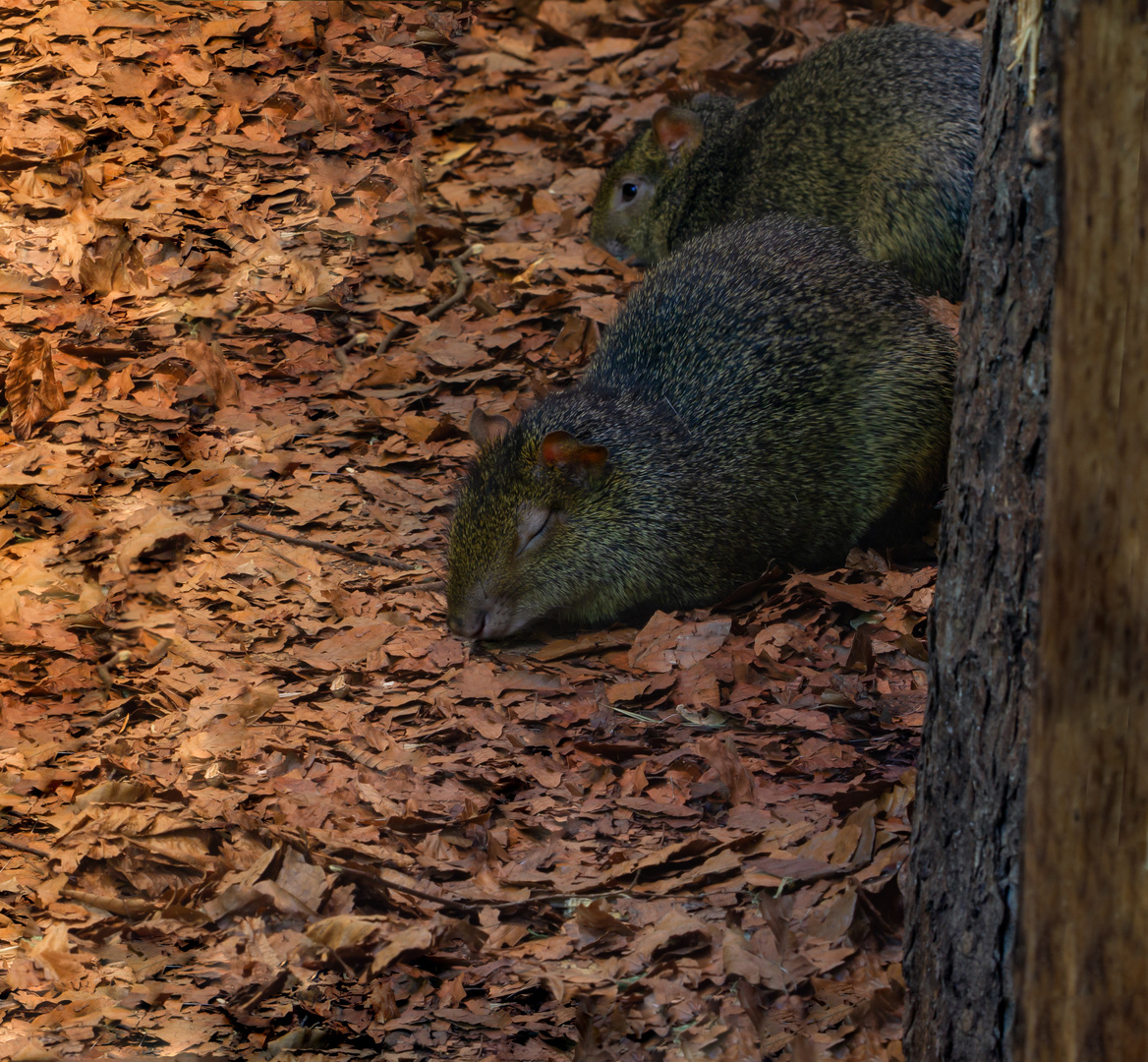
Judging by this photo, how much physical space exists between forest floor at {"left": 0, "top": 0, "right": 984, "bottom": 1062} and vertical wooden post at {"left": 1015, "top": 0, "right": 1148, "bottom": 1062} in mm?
846

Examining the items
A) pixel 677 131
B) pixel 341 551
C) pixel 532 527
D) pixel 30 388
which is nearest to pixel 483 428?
pixel 341 551

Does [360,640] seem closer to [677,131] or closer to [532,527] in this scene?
[532,527]

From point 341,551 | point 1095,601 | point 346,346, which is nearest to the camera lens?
point 1095,601

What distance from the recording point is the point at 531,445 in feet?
15.6

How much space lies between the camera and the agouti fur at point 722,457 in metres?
4.76

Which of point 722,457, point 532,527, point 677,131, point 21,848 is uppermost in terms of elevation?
point 677,131

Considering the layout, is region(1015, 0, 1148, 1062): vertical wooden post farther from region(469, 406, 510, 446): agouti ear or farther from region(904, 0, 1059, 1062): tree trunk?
region(469, 406, 510, 446): agouti ear

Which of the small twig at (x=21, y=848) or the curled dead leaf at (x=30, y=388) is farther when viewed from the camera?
the curled dead leaf at (x=30, y=388)

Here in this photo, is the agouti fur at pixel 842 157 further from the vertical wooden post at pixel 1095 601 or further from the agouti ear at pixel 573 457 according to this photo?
the vertical wooden post at pixel 1095 601

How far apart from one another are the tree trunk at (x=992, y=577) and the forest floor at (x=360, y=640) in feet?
2.15

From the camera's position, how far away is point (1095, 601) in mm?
2021

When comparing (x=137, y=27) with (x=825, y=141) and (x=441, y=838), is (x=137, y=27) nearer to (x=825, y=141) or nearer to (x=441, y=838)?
(x=825, y=141)

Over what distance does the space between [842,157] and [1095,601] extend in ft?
15.1

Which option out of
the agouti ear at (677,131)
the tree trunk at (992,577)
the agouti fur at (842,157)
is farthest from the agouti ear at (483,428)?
the tree trunk at (992,577)
